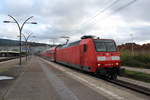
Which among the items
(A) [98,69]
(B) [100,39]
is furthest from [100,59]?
(B) [100,39]

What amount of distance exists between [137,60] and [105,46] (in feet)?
37.5

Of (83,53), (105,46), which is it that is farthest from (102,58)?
(83,53)

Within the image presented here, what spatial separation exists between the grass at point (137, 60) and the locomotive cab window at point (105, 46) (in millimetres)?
7881

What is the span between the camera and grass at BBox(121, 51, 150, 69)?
26.9 meters

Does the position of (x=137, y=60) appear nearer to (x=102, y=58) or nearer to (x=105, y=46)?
(x=105, y=46)

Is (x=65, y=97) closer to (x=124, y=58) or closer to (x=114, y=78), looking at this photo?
(x=114, y=78)

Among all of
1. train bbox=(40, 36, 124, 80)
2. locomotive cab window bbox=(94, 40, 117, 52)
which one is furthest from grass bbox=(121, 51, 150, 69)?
train bbox=(40, 36, 124, 80)

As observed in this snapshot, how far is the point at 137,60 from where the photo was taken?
2880 centimetres

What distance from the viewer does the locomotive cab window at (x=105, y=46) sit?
18375 mm

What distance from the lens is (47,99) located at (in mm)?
9164

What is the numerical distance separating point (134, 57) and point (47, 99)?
2240 cm

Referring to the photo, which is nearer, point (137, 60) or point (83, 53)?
point (83, 53)

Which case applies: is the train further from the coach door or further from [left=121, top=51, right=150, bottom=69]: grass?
[left=121, top=51, right=150, bottom=69]: grass

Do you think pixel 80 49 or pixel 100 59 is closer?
pixel 100 59
